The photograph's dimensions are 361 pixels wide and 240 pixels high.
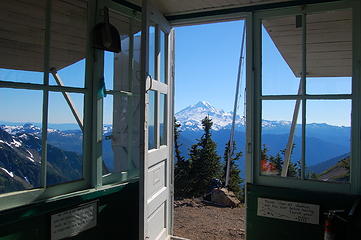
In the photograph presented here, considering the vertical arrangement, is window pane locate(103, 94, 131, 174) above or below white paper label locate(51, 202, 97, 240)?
above

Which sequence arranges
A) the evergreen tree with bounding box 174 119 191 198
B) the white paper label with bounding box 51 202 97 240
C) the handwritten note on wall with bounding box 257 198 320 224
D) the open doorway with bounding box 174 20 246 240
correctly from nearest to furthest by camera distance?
the white paper label with bounding box 51 202 97 240 < the handwritten note on wall with bounding box 257 198 320 224 < the open doorway with bounding box 174 20 246 240 < the evergreen tree with bounding box 174 119 191 198

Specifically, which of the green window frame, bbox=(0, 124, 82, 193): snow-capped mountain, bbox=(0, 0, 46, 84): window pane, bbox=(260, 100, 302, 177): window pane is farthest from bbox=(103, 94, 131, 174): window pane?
bbox=(260, 100, 302, 177): window pane

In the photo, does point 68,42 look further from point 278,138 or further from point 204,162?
point 204,162

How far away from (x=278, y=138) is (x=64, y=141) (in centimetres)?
166

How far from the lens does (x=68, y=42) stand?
77.3 inches

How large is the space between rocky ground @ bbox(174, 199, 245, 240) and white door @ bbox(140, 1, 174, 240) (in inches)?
37.2

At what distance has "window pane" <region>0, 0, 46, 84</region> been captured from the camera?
162 cm

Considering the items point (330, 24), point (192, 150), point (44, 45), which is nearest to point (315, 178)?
point (330, 24)

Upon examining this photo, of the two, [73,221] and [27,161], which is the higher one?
[27,161]

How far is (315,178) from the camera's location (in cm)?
224

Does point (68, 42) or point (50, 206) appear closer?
point (50, 206)

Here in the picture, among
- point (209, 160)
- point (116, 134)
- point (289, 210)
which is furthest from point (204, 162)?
point (116, 134)

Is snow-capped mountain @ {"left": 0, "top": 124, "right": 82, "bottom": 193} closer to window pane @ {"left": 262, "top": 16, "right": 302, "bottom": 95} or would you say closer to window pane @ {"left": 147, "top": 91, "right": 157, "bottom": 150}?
window pane @ {"left": 147, "top": 91, "right": 157, "bottom": 150}

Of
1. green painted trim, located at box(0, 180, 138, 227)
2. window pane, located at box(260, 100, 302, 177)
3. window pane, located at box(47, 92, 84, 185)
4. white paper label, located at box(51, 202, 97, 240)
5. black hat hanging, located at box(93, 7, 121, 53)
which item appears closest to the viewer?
green painted trim, located at box(0, 180, 138, 227)
